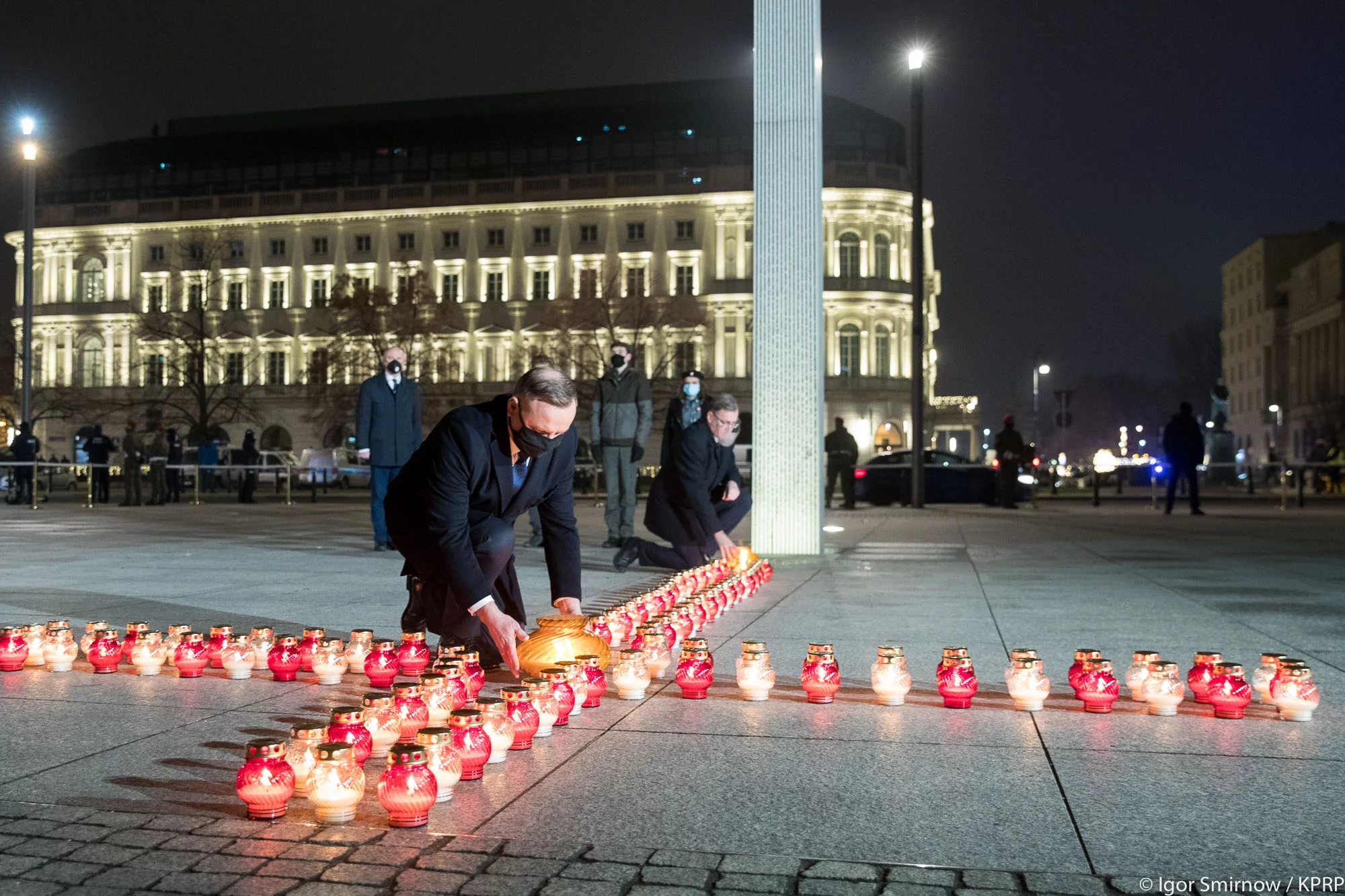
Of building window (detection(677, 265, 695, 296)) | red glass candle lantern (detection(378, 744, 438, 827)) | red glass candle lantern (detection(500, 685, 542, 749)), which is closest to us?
red glass candle lantern (detection(378, 744, 438, 827))

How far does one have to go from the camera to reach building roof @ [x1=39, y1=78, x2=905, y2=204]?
268 feet

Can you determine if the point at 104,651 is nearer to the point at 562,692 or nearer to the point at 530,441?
the point at 530,441

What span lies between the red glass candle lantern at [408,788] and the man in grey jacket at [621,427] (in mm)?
9493

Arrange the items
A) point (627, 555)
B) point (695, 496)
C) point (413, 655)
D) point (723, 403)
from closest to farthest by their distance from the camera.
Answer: point (413, 655) < point (723, 403) < point (695, 496) < point (627, 555)

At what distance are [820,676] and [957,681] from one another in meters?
0.51

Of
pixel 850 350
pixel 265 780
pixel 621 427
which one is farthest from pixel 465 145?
pixel 265 780

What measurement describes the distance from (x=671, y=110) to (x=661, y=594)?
78500mm

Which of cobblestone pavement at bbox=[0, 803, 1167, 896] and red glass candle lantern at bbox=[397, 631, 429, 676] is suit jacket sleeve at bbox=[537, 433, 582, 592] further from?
cobblestone pavement at bbox=[0, 803, 1167, 896]

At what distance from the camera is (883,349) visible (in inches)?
3071

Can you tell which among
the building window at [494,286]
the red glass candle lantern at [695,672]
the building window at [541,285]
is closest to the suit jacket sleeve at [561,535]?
the red glass candle lantern at [695,672]

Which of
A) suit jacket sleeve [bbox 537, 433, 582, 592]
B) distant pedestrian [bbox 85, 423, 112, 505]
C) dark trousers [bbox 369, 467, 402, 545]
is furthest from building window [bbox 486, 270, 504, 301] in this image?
suit jacket sleeve [bbox 537, 433, 582, 592]

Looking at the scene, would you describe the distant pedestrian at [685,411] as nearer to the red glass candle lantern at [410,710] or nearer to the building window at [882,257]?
the red glass candle lantern at [410,710]

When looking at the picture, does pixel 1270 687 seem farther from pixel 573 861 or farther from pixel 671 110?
pixel 671 110

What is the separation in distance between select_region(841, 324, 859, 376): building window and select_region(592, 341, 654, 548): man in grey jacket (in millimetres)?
64393
